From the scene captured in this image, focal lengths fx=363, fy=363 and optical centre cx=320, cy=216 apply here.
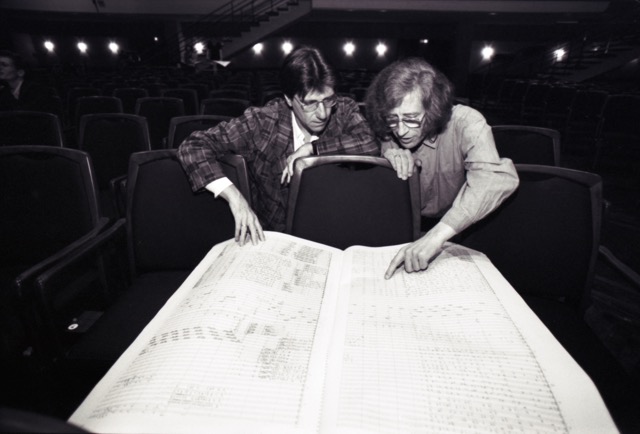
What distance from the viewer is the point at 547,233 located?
1.11 meters

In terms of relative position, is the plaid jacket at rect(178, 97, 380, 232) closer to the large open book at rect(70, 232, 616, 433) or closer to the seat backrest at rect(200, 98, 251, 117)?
the large open book at rect(70, 232, 616, 433)

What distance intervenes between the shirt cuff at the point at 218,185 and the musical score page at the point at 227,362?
39 centimetres

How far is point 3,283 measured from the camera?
4.42 feet

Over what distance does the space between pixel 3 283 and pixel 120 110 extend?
8.51 feet

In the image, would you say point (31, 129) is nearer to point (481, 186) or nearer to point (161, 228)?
point (161, 228)

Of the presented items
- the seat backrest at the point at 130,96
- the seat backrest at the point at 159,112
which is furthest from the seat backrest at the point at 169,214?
the seat backrest at the point at 130,96

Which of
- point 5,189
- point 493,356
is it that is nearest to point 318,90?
point 493,356

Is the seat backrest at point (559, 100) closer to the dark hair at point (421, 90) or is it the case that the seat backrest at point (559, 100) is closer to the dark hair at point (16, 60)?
the dark hair at point (421, 90)

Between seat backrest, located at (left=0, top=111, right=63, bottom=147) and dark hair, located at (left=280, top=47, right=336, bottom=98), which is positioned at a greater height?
dark hair, located at (left=280, top=47, right=336, bottom=98)

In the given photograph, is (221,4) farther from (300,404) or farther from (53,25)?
(300,404)

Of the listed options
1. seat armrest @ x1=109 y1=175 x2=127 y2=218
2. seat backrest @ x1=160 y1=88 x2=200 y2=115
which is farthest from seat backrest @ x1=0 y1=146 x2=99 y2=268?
seat backrest @ x1=160 y1=88 x2=200 y2=115

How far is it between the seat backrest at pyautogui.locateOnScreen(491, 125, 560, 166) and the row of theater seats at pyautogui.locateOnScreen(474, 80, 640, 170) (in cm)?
298

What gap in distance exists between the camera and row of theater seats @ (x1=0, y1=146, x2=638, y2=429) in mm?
960

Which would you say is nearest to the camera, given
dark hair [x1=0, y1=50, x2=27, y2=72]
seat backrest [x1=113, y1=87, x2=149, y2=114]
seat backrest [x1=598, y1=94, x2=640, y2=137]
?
dark hair [x1=0, y1=50, x2=27, y2=72]
